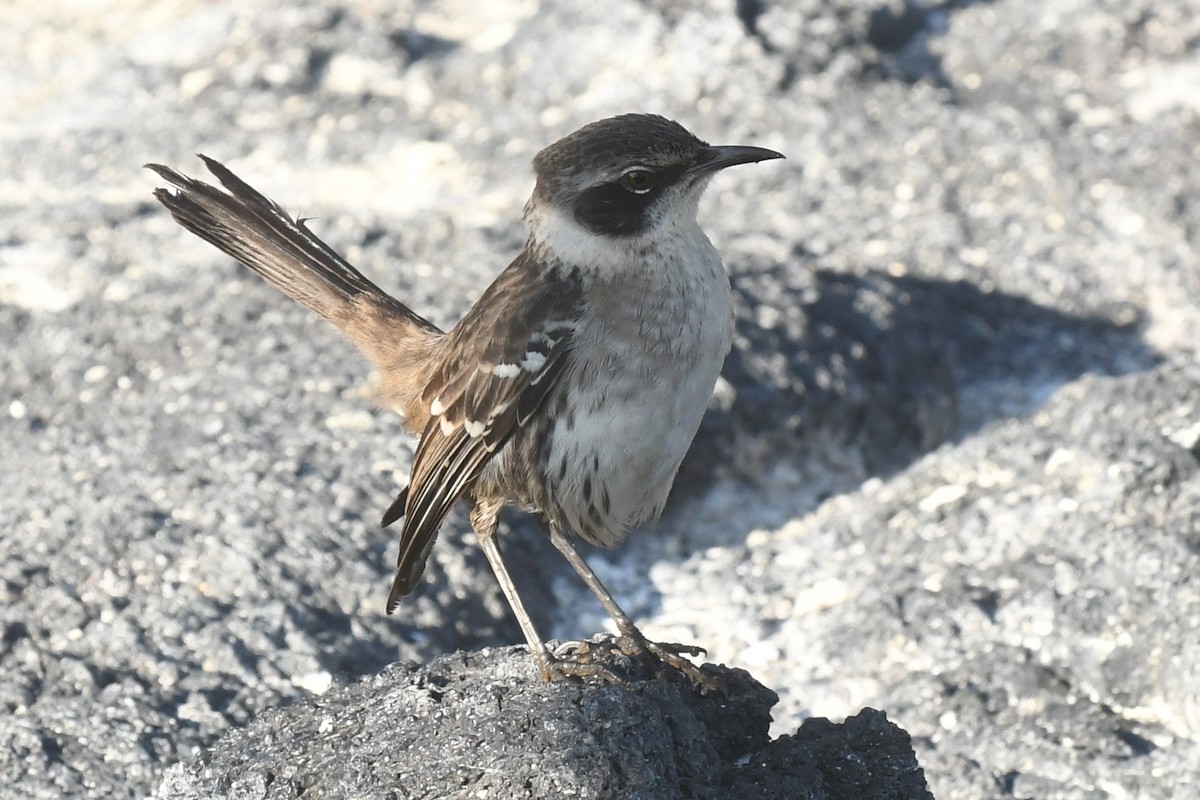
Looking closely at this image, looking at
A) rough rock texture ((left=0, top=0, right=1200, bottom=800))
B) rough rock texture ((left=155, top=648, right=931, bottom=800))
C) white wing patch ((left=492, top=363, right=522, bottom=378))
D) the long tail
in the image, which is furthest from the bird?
rough rock texture ((left=0, top=0, right=1200, bottom=800))

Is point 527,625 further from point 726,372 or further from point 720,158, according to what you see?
point 726,372

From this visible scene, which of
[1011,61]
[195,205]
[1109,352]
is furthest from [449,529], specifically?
[1011,61]

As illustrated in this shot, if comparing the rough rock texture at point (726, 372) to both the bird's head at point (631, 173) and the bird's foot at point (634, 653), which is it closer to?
the bird's foot at point (634, 653)

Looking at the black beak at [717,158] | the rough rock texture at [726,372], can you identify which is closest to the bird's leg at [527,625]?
the rough rock texture at [726,372]

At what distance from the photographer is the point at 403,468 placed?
5844mm

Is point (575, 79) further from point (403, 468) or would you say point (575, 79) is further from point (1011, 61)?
point (403, 468)

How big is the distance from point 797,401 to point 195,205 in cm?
270

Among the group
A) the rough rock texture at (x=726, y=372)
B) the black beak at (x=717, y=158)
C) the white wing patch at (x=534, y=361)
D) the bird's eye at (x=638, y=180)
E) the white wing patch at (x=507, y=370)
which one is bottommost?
the rough rock texture at (x=726, y=372)

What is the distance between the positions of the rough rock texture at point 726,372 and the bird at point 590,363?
Result: 748mm

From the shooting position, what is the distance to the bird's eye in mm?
4184

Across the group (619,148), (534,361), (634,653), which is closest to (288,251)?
(534,361)

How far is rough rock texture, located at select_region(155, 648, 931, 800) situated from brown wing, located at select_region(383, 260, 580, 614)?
59 centimetres

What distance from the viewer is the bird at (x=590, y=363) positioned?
411 cm

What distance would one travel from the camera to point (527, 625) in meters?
3.96
